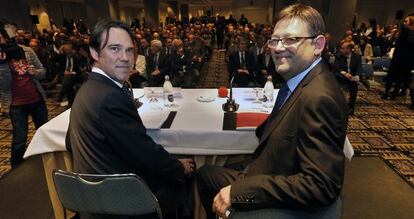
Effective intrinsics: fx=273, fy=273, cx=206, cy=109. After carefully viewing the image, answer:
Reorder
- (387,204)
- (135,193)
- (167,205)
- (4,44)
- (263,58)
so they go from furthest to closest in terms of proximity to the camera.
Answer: (263,58), (4,44), (387,204), (167,205), (135,193)

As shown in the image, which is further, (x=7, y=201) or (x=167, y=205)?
(x=7, y=201)

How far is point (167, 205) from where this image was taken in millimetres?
1531

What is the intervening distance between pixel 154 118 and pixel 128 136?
81cm

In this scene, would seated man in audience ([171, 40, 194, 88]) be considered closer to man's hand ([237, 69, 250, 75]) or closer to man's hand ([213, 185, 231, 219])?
man's hand ([237, 69, 250, 75])

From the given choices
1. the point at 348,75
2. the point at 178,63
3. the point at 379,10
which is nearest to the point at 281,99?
the point at 348,75

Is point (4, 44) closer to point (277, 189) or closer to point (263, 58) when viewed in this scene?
point (277, 189)

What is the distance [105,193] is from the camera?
1.22m

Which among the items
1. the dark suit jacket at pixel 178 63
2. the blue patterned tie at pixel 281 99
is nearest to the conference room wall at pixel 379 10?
the dark suit jacket at pixel 178 63

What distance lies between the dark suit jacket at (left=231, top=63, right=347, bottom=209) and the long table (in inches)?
25.4

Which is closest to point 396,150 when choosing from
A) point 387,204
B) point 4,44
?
point 387,204

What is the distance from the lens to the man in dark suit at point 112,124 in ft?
4.07

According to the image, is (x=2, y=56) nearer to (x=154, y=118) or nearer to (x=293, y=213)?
(x=154, y=118)

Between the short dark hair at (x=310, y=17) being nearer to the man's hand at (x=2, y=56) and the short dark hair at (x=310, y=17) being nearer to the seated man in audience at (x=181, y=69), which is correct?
the man's hand at (x=2, y=56)

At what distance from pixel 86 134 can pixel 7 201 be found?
1800 mm
